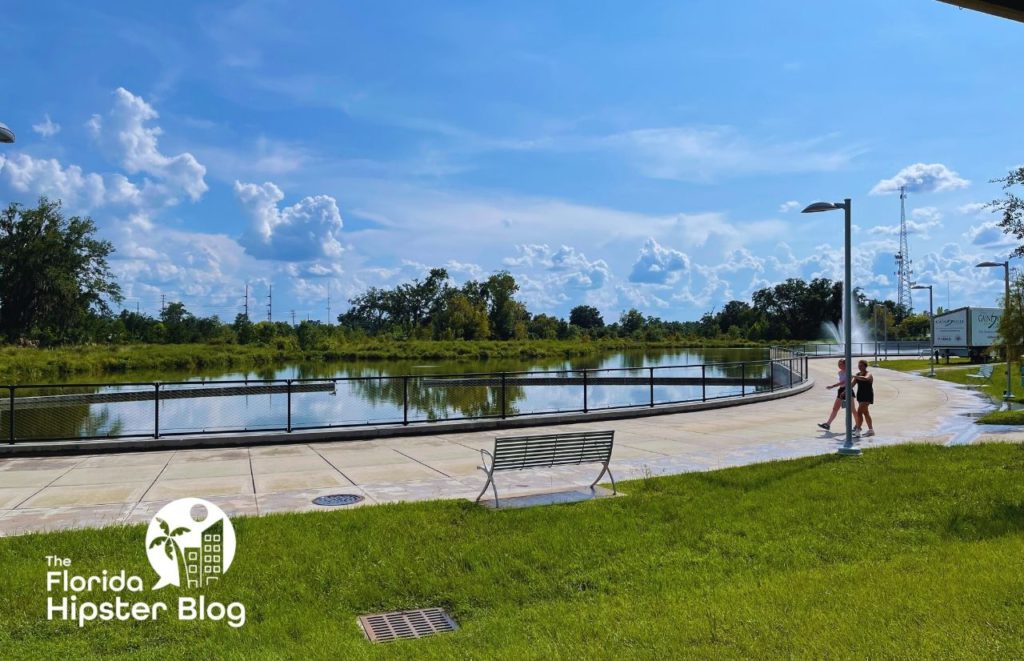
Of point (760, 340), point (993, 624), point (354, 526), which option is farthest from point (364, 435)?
point (760, 340)

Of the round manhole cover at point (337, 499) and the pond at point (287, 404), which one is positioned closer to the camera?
the round manhole cover at point (337, 499)

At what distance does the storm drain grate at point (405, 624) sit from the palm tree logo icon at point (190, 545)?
152cm

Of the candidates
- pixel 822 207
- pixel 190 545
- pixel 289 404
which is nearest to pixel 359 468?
pixel 289 404

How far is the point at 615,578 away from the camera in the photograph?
628 centimetres

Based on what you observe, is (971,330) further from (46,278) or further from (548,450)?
(46,278)

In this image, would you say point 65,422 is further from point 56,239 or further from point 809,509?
point 56,239

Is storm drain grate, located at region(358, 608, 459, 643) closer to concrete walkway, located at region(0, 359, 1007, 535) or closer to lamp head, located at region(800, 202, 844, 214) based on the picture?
concrete walkway, located at region(0, 359, 1007, 535)

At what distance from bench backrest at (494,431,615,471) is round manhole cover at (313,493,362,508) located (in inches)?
76.0

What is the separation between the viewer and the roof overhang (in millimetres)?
6930

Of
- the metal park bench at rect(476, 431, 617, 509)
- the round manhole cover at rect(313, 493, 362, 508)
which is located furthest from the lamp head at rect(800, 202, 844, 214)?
the round manhole cover at rect(313, 493, 362, 508)

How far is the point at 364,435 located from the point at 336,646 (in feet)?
34.2

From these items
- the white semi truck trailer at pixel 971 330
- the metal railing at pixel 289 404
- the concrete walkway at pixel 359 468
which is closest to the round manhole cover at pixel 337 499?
the concrete walkway at pixel 359 468

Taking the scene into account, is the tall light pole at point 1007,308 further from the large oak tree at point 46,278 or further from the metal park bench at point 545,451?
the large oak tree at point 46,278

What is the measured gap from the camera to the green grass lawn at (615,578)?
190 inches
